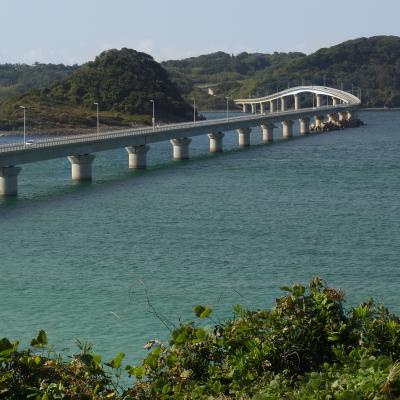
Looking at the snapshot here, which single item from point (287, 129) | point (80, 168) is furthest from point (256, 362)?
point (287, 129)

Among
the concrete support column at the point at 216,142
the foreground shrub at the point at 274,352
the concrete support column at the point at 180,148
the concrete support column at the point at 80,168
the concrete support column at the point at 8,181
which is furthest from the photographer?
the concrete support column at the point at 216,142

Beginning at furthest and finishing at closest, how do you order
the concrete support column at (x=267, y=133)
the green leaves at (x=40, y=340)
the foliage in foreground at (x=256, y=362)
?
the concrete support column at (x=267, y=133)
the green leaves at (x=40, y=340)
the foliage in foreground at (x=256, y=362)

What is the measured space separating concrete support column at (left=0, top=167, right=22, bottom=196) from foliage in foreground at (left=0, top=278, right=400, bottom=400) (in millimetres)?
59930

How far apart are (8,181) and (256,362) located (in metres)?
62.2

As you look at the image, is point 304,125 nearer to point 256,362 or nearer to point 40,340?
→ point 256,362

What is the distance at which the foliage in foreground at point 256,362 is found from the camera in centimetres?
1438

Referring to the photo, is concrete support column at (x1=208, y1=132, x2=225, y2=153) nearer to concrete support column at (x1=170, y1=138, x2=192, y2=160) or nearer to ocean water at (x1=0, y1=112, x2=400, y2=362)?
concrete support column at (x1=170, y1=138, x2=192, y2=160)

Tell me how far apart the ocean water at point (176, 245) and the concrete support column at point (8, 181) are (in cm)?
178

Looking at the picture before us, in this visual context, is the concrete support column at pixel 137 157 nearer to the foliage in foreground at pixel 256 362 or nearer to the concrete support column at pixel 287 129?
the concrete support column at pixel 287 129

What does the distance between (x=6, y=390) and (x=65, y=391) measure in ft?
3.22

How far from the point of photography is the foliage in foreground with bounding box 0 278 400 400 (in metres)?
14.4

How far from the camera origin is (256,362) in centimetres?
1583

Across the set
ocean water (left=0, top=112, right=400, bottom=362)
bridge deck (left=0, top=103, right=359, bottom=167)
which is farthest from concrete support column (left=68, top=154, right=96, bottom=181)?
ocean water (left=0, top=112, right=400, bottom=362)

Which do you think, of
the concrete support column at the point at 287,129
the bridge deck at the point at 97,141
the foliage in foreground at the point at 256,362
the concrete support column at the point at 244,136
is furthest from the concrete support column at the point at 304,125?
the foliage in foreground at the point at 256,362
